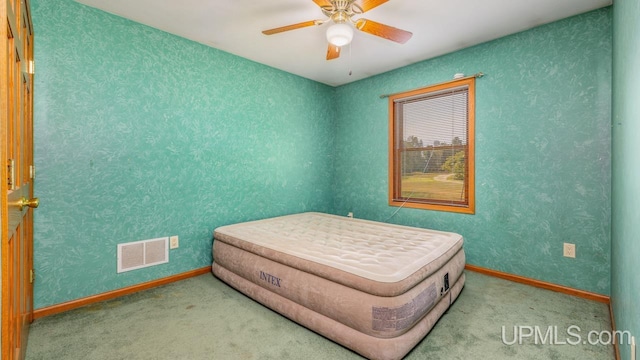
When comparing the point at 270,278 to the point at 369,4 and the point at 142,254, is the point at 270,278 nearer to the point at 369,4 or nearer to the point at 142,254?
the point at 142,254

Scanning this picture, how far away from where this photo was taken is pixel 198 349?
70.4 inches

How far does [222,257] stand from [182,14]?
2.25 metres

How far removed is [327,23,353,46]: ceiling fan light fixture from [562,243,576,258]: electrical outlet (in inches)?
104

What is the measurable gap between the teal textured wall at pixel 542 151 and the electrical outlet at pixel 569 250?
0.04 metres

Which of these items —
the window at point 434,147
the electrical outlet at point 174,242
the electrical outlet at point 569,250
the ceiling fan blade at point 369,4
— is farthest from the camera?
the window at point 434,147

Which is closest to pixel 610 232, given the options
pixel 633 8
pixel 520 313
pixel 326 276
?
pixel 520 313

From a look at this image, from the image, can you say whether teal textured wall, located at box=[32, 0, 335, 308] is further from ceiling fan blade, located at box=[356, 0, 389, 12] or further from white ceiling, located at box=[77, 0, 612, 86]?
ceiling fan blade, located at box=[356, 0, 389, 12]

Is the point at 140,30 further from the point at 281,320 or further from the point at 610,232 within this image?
the point at 610,232

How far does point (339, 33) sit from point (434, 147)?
203cm

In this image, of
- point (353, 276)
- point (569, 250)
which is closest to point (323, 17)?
point (353, 276)

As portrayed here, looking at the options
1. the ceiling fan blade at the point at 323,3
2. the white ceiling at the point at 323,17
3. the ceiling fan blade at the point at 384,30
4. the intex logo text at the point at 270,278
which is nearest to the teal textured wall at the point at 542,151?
the white ceiling at the point at 323,17

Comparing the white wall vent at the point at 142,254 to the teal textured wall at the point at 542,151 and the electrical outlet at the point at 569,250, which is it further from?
the electrical outlet at the point at 569,250

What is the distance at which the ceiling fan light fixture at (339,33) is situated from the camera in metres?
2.05

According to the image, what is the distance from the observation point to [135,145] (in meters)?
2.63
